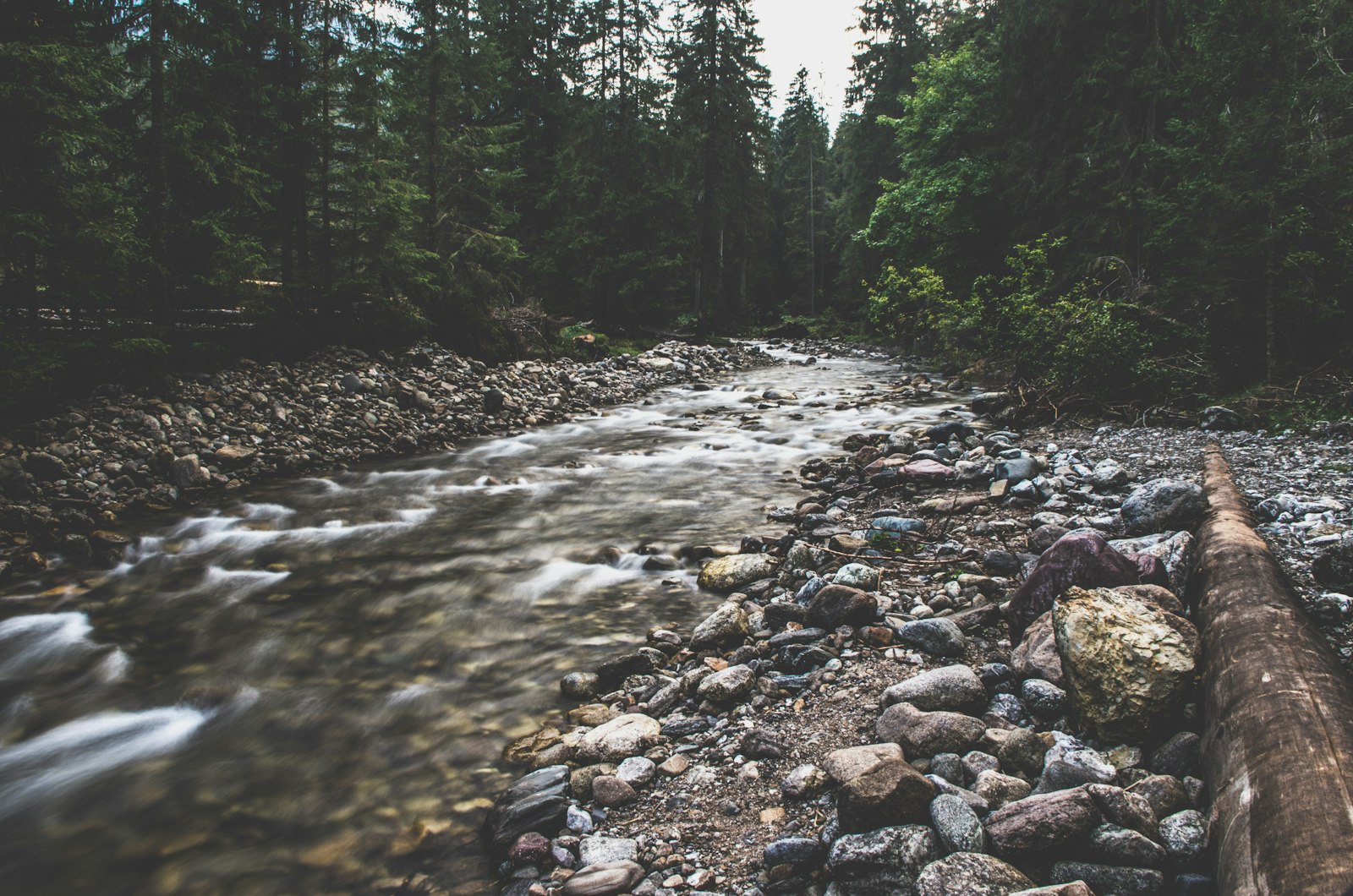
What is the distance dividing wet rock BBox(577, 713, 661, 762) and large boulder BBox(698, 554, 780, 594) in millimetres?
1883

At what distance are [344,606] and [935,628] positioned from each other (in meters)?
4.28

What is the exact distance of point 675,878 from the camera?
2281 mm

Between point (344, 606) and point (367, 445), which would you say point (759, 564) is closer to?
point (344, 606)

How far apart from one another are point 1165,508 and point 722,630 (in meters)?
2.98

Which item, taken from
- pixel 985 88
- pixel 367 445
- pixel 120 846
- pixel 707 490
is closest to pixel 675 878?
pixel 120 846

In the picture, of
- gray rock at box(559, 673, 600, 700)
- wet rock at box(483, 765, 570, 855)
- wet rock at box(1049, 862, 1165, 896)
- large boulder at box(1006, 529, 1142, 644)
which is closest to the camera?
wet rock at box(1049, 862, 1165, 896)

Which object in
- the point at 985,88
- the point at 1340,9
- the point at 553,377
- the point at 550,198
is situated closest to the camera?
the point at 1340,9

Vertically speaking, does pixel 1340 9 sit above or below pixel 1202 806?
above

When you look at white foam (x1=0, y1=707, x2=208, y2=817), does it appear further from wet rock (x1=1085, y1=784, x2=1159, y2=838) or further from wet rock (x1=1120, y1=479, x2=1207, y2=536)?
wet rock (x1=1120, y1=479, x2=1207, y2=536)

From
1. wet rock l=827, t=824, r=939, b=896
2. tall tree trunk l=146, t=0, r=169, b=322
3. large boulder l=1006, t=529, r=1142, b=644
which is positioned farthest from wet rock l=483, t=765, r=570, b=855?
tall tree trunk l=146, t=0, r=169, b=322

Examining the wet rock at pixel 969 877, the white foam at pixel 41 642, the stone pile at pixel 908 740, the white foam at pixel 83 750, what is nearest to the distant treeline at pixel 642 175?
the white foam at pixel 41 642

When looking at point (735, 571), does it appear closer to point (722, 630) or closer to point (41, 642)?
point (722, 630)

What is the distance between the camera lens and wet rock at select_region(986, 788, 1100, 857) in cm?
198

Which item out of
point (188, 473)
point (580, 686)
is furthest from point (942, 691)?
point (188, 473)
